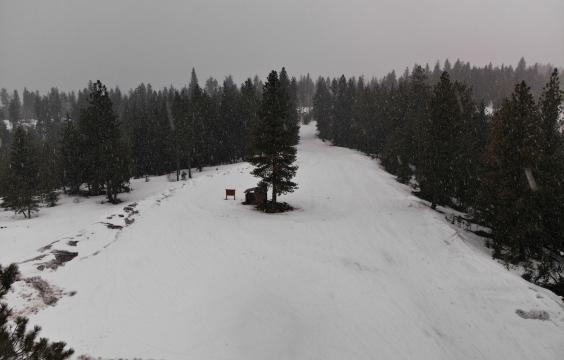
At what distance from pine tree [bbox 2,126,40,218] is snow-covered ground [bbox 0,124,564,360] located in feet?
50.2

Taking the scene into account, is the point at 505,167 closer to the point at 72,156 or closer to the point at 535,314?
the point at 535,314

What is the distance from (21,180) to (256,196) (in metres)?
30.0

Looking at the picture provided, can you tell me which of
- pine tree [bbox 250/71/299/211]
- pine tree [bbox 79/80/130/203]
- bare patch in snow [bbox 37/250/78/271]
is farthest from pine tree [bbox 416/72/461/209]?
pine tree [bbox 79/80/130/203]

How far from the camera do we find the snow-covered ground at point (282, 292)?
40.7 feet

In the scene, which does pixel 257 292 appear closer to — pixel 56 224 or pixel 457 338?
pixel 457 338

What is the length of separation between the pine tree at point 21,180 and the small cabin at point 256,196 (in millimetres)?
26059

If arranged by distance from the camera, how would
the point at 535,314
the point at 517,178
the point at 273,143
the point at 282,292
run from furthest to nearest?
the point at 273,143 < the point at 517,178 < the point at 535,314 < the point at 282,292

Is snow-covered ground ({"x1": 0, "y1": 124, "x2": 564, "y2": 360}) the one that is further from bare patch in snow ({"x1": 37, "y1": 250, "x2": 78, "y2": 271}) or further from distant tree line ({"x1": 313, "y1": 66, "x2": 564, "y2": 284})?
distant tree line ({"x1": 313, "y1": 66, "x2": 564, "y2": 284})

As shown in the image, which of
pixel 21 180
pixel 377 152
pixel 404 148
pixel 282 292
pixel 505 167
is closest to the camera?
pixel 282 292

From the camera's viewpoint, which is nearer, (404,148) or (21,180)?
(21,180)

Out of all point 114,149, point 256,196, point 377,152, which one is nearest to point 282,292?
point 256,196

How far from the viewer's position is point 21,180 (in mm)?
40750

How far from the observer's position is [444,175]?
93.4 ft

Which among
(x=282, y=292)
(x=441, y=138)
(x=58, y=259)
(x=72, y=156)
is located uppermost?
(x=441, y=138)
